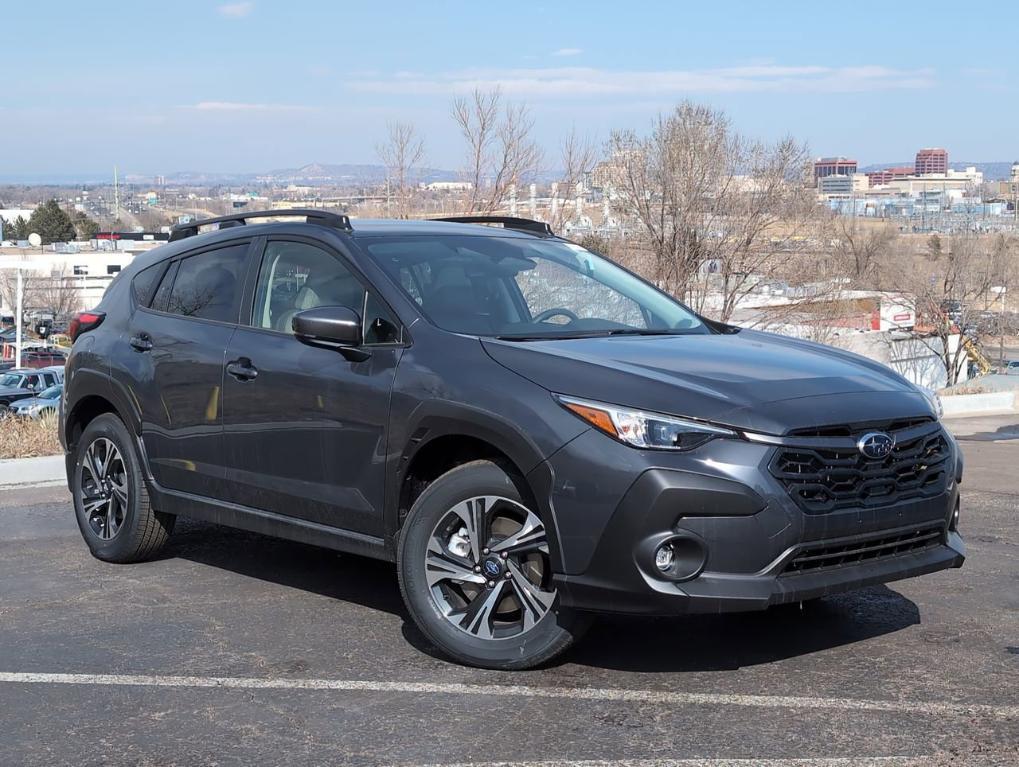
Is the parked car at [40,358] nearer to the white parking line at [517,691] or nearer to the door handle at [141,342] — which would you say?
the door handle at [141,342]

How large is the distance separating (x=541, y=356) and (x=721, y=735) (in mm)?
1490

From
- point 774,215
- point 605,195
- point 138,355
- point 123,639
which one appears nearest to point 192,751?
point 123,639

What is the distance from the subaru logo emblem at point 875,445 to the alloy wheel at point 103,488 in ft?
12.3

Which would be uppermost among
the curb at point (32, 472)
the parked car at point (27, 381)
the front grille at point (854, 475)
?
the front grille at point (854, 475)

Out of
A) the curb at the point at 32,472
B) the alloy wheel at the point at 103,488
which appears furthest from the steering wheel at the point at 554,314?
the curb at the point at 32,472

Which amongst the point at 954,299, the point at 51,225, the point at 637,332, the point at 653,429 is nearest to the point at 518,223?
the point at 637,332

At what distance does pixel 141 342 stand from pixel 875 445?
363 centimetres

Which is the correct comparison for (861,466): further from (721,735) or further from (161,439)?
(161,439)

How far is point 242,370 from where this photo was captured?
19.0ft

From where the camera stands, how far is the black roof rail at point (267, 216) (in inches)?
229

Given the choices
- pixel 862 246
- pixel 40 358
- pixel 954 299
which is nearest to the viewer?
pixel 40 358

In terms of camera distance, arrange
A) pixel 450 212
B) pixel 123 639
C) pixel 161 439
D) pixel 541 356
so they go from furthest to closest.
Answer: pixel 450 212
pixel 161 439
pixel 123 639
pixel 541 356

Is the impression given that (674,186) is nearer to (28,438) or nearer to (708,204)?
(708,204)

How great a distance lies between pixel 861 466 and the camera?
4551 mm
